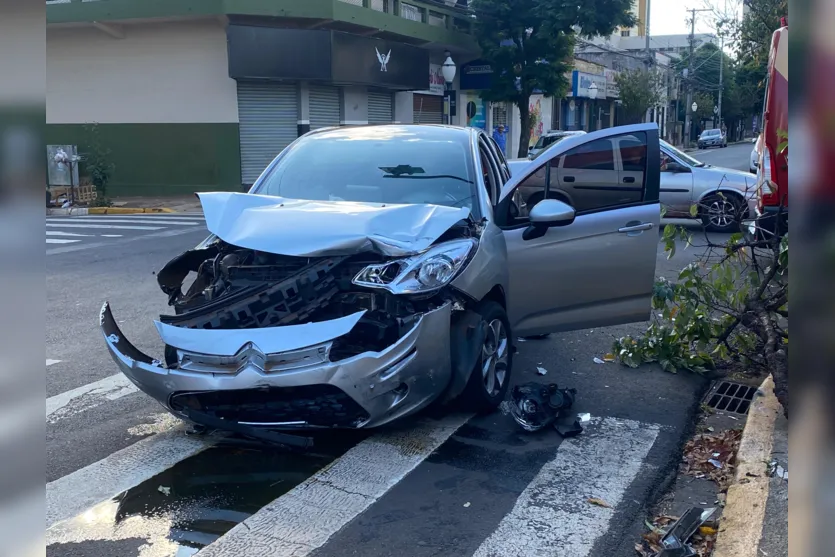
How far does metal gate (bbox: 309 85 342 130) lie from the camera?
24609mm

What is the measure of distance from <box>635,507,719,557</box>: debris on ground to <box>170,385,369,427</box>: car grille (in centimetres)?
154

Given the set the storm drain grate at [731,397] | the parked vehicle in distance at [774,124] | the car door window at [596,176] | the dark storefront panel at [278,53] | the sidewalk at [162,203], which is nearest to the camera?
the storm drain grate at [731,397]

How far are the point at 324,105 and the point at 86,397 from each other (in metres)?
20.5

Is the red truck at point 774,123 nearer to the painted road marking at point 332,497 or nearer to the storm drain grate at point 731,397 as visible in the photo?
the storm drain grate at point 731,397

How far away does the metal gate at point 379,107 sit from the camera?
90.0ft

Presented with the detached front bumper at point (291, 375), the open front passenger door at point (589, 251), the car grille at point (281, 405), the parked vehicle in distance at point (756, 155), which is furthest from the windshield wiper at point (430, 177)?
the parked vehicle in distance at point (756, 155)

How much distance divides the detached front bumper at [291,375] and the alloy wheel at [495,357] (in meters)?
0.69

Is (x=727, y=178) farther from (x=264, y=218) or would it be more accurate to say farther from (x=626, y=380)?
(x=264, y=218)

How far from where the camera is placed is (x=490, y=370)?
5.22 meters

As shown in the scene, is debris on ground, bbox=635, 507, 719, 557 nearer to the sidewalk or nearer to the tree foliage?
the tree foliage

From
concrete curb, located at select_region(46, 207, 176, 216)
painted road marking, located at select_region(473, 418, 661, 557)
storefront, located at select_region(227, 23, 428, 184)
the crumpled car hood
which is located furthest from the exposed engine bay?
storefront, located at select_region(227, 23, 428, 184)

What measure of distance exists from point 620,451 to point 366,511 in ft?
5.42

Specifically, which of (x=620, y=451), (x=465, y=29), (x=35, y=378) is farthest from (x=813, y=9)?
(x=465, y=29)

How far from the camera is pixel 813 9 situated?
1077 mm
